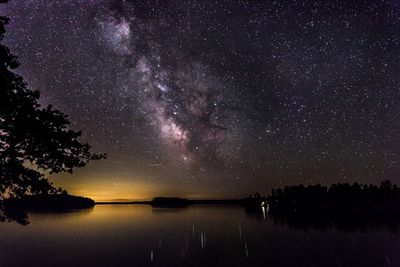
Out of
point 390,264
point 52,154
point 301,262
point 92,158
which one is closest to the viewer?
point 52,154

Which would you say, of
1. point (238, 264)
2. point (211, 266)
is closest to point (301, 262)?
point (238, 264)

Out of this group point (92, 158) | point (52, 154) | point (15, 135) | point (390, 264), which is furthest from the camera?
point (390, 264)

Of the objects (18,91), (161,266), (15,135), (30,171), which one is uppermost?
(18,91)

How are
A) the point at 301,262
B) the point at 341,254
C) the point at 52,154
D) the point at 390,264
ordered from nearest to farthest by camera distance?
1. the point at 52,154
2. the point at 390,264
3. the point at 301,262
4. the point at 341,254

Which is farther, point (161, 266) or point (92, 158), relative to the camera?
point (161, 266)

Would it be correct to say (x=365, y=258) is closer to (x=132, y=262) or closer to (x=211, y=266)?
(x=211, y=266)

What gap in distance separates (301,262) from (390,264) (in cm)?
1036

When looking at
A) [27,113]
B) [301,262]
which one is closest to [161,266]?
[301,262]

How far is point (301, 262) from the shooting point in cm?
4325

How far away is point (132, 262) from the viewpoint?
45.7 metres

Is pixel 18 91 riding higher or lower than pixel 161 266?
higher

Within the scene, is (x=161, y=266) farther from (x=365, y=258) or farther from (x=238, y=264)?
(x=365, y=258)

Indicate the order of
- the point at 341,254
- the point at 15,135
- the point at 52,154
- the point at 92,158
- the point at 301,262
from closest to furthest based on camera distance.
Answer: the point at 15,135
the point at 52,154
the point at 92,158
the point at 301,262
the point at 341,254

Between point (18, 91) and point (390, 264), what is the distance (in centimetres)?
4412
